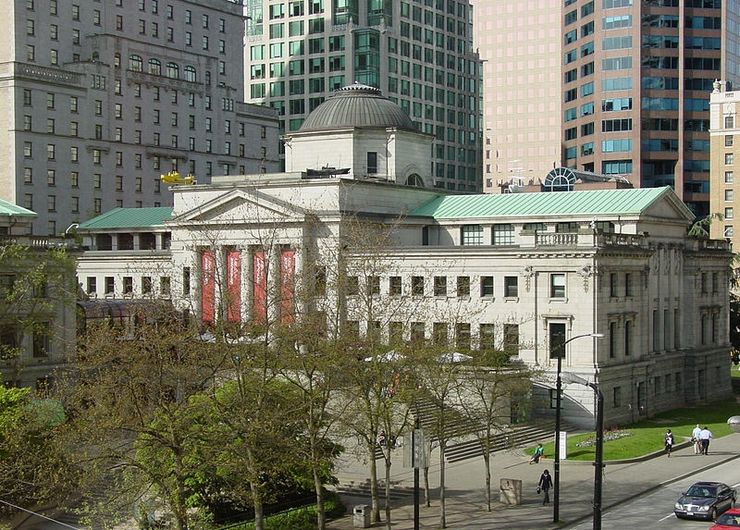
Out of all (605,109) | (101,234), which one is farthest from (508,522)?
(605,109)

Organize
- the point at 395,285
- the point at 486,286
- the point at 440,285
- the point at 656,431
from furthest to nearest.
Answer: the point at 395,285
the point at 440,285
the point at 486,286
the point at 656,431

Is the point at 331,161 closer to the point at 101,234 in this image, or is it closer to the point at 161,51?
the point at 101,234

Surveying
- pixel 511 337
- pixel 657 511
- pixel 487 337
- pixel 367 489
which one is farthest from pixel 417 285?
pixel 657 511

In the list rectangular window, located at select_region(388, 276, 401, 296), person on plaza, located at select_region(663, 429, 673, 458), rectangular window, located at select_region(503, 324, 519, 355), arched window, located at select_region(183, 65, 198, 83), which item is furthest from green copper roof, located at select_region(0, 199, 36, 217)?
arched window, located at select_region(183, 65, 198, 83)

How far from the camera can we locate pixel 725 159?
162500 mm

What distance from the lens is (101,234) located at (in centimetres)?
11612

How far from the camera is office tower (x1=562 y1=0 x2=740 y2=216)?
177625mm

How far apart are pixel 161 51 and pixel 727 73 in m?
86.3

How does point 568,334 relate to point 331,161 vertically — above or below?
below

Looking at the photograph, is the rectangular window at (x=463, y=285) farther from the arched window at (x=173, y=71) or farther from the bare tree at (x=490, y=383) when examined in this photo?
the arched window at (x=173, y=71)

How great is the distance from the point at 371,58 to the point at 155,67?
41.7 meters

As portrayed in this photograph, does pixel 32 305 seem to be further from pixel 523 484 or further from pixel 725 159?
pixel 725 159

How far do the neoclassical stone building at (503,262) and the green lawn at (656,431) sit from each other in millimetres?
1602

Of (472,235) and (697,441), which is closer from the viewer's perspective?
(697,441)
